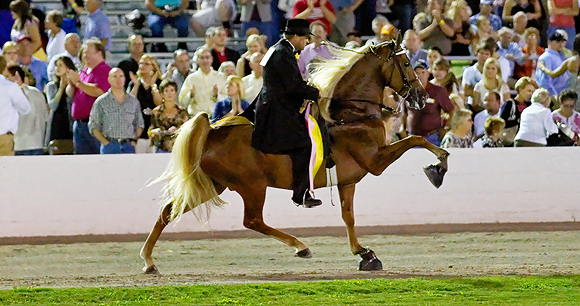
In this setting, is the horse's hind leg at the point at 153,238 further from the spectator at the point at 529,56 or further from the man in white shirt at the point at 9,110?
the spectator at the point at 529,56

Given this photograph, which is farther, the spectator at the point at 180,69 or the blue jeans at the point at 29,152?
the spectator at the point at 180,69

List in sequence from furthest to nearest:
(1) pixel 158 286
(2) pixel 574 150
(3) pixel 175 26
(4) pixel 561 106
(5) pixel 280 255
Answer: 1. (3) pixel 175 26
2. (4) pixel 561 106
3. (2) pixel 574 150
4. (5) pixel 280 255
5. (1) pixel 158 286

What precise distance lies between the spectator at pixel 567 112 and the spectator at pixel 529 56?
1.53 meters

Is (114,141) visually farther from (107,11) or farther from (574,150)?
(574,150)

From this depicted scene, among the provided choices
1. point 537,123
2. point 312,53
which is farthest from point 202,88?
point 537,123

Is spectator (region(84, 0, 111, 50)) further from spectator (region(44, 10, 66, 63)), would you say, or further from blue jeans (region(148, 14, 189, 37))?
blue jeans (region(148, 14, 189, 37))

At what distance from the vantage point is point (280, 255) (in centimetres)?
912

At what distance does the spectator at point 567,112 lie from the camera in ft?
38.2

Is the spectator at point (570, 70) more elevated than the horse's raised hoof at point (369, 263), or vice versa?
the spectator at point (570, 70)

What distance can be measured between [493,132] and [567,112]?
3.88 feet

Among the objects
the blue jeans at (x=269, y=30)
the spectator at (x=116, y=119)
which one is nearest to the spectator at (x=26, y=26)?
the spectator at (x=116, y=119)

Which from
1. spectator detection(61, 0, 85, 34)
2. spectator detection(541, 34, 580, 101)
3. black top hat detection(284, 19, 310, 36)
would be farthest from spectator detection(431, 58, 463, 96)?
spectator detection(61, 0, 85, 34)

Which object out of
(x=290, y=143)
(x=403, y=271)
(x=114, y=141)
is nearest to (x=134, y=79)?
(x=114, y=141)

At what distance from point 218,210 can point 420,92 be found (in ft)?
10.9
